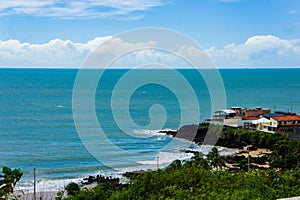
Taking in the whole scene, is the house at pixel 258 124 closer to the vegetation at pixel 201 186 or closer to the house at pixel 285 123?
the house at pixel 285 123

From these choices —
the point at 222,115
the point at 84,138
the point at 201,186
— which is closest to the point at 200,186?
the point at 201,186

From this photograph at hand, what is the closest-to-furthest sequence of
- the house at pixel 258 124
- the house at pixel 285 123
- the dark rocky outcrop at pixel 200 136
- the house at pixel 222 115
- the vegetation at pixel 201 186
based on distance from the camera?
1. the vegetation at pixel 201 186
2. the dark rocky outcrop at pixel 200 136
3. the house at pixel 285 123
4. the house at pixel 258 124
5. the house at pixel 222 115

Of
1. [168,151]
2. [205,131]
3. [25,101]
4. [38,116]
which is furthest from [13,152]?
[25,101]

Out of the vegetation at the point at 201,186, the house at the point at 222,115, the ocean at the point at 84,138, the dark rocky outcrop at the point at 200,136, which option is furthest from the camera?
the house at the point at 222,115

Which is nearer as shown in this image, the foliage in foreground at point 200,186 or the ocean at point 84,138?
the foliage in foreground at point 200,186

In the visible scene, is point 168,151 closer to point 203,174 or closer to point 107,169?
point 107,169

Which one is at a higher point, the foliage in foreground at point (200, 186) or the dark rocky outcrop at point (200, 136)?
the foliage in foreground at point (200, 186)

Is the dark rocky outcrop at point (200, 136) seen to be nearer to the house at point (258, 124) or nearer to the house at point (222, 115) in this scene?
the house at point (258, 124)

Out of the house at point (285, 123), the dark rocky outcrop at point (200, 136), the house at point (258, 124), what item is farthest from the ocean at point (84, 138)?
the house at point (285, 123)

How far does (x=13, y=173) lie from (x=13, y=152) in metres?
18.4

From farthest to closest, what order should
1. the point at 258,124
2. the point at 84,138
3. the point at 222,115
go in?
the point at 222,115 → the point at 258,124 → the point at 84,138

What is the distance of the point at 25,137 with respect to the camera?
30.0 metres

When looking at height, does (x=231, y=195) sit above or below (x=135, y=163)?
above

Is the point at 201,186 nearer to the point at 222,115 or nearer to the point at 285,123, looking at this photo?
the point at 285,123
